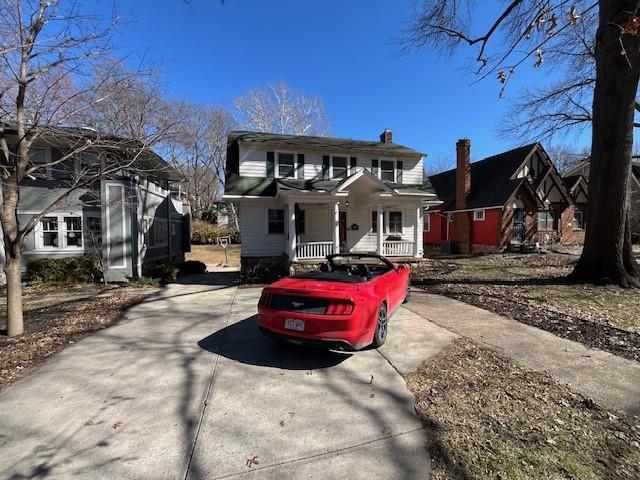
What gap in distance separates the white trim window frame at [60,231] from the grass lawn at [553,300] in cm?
1379

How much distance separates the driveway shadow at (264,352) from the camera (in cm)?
454

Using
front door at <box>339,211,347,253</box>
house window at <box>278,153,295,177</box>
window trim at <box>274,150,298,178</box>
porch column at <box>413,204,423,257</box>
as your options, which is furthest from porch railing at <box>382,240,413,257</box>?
house window at <box>278,153,295,177</box>

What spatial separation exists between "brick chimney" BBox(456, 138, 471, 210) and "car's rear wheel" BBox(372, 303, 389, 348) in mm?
21066

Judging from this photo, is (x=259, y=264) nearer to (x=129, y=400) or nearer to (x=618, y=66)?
(x=129, y=400)

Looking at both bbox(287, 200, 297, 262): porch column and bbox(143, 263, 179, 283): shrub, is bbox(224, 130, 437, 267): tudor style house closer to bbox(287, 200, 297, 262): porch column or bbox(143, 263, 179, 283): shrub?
bbox(287, 200, 297, 262): porch column

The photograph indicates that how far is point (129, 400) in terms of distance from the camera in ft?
11.8

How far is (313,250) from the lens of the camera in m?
13.5

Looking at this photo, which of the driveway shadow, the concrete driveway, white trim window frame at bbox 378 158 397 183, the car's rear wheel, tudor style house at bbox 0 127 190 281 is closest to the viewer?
the concrete driveway

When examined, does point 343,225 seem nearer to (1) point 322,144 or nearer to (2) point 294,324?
(1) point 322,144

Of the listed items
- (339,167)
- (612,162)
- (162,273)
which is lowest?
(162,273)

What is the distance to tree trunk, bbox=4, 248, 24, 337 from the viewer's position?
5664mm

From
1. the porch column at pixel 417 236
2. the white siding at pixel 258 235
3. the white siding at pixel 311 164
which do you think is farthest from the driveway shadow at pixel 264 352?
the porch column at pixel 417 236

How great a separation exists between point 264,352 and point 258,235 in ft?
32.6

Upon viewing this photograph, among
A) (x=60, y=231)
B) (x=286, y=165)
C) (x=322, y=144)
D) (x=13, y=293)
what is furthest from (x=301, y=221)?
(x=13, y=293)
